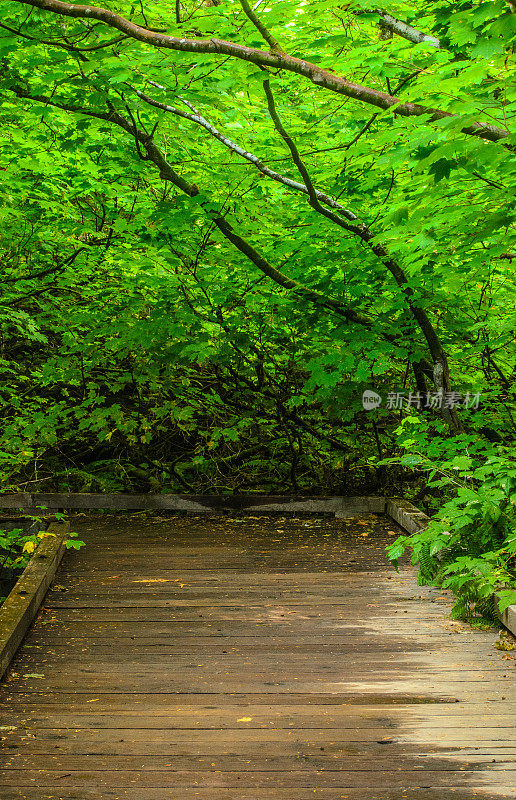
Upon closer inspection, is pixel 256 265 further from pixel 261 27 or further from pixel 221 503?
pixel 261 27

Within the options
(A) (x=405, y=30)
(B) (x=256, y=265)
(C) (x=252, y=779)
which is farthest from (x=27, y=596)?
(A) (x=405, y=30)

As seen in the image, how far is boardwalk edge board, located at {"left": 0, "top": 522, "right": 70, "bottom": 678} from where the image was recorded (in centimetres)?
406

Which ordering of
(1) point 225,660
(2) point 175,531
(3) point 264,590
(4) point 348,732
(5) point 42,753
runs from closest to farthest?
(5) point 42,753 < (4) point 348,732 < (1) point 225,660 < (3) point 264,590 < (2) point 175,531

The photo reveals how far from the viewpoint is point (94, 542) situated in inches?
288

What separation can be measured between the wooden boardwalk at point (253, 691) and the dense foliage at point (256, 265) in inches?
29.1

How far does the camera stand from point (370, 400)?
8242 mm

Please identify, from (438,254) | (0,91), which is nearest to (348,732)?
(438,254)

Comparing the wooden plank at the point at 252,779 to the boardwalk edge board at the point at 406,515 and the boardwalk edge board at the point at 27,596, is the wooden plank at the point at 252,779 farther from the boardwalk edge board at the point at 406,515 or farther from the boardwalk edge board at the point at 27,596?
the boardwalk edge board at the point at 406,515

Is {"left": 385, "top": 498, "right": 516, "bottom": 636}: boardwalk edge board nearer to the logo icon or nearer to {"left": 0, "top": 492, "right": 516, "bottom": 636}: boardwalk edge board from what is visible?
{"left": 0, "top": 492, "right": 516, "bottom": 636}: boardwalk edge board

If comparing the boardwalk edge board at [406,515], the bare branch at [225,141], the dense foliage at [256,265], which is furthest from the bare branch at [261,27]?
the boardwalk edge board at [406,515]

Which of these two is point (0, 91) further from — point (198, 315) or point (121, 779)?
point (121, 779)

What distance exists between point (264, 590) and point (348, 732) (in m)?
2.48

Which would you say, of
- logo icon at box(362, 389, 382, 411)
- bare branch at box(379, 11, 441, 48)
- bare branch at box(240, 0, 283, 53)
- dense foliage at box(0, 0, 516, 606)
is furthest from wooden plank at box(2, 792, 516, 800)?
logo icon at box(362, 389, 382, 411)

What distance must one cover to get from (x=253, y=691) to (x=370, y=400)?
16.2ft
